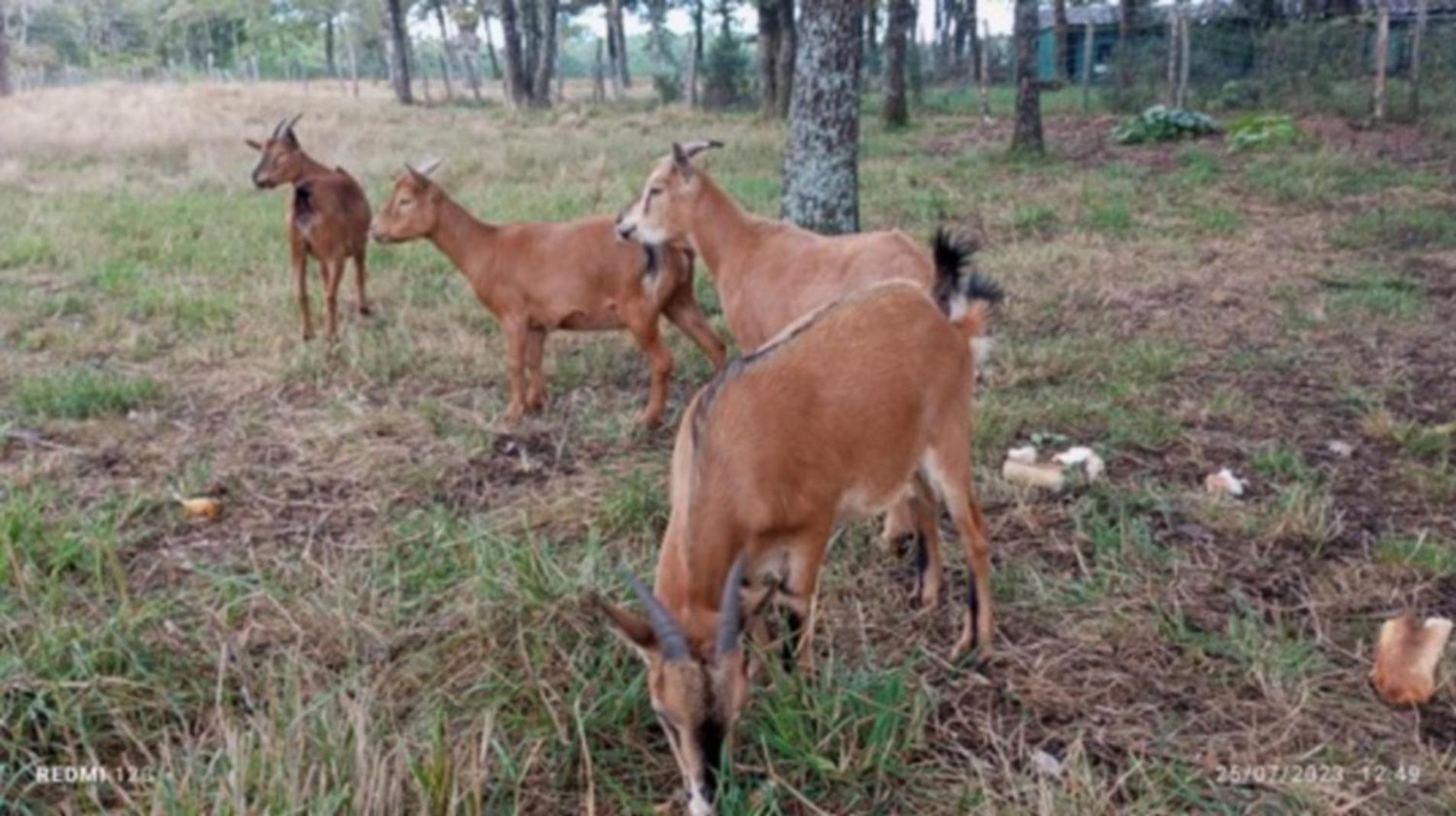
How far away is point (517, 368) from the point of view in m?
5.58

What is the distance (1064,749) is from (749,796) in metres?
0.82

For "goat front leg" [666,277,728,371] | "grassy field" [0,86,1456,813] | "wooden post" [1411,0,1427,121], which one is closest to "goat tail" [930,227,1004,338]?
"grassy field" [0,86,1456,813]

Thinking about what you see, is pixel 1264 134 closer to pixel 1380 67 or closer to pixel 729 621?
pixel 1380 67

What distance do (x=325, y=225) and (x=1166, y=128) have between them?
12156mm

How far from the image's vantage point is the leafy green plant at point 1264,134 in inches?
560

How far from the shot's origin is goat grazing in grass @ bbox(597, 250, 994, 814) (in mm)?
2471

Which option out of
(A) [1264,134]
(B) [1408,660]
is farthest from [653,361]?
(A) [1264,134]

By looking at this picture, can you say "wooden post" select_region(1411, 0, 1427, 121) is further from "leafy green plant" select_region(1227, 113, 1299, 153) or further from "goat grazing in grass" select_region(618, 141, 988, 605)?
"goat grazing in grass" select_region(618, 141, 988, 605)

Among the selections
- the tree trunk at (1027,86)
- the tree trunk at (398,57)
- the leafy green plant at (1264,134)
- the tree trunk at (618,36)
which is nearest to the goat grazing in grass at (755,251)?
the tree trunk at (1027,86)

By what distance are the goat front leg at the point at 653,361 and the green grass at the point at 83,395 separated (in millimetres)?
2321

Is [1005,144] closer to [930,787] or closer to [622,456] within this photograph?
[622,456]

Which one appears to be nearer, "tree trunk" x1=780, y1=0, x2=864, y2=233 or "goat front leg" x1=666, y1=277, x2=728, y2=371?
"goat front leg" x1=666, y1=277, x2=728, y2=371

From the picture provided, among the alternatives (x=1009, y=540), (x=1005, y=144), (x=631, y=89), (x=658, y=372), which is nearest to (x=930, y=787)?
(x=1009, y=540)

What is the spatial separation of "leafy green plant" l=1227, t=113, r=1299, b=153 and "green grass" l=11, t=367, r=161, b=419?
12435 mm
